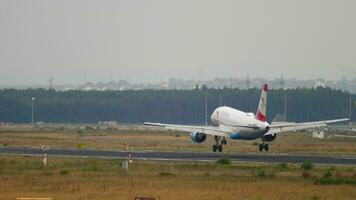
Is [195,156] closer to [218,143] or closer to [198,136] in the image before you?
[218,143]

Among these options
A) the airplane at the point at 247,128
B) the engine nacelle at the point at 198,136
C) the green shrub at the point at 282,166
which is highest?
the airplane at the point at 247,128

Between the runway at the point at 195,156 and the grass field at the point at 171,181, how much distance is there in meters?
6.48

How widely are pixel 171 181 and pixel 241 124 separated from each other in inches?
1631

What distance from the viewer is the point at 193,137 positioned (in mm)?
104062

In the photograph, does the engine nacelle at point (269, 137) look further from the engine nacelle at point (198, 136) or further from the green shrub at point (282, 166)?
the green shrub at point (282, 166)

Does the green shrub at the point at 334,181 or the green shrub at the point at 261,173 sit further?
the green shrub at the point at 261,173

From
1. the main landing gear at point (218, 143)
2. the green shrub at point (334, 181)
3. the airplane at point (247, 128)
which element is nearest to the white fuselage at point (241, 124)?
the airplane at point (247, 128)

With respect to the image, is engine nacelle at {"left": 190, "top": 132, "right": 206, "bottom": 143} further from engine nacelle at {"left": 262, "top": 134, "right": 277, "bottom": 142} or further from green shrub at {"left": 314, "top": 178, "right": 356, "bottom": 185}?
green shrub at {"left": 314, "top": 178, "right": 356, "bottom": 185}

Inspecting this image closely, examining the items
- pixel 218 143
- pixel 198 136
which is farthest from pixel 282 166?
pixel 198 136

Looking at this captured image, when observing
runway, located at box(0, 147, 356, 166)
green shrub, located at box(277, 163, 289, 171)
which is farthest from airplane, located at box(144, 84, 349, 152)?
green shrub, located at box(277, 163, 289, 171)

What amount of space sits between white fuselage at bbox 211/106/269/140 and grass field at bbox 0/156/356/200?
23.0 m

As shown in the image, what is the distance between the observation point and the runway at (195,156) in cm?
8056

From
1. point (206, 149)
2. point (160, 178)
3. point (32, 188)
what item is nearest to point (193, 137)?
point (206, 149)

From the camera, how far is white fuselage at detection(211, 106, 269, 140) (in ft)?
322
